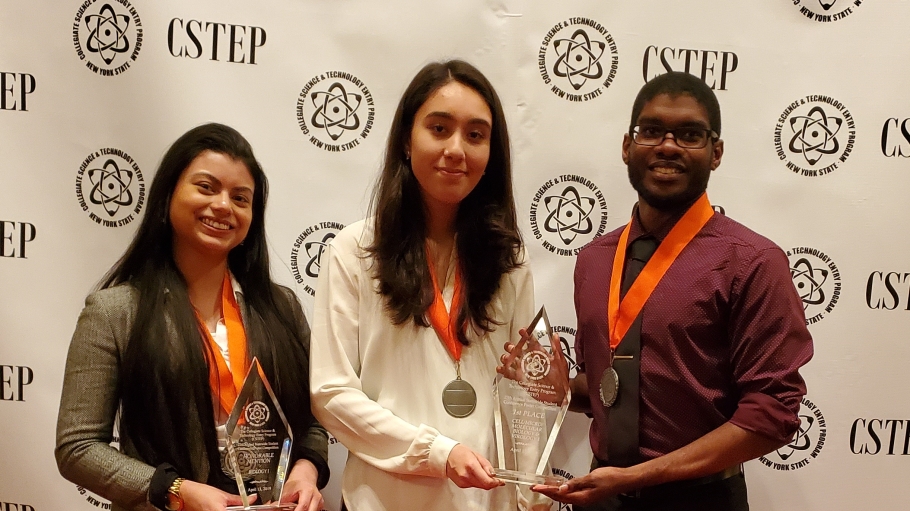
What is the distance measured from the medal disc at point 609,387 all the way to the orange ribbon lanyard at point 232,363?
93cm

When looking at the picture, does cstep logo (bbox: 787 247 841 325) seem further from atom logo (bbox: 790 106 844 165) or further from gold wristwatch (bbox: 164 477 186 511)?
gold wristwatch (bbox: 164 477 186 511)

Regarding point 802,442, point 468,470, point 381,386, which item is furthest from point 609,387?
point 802,442

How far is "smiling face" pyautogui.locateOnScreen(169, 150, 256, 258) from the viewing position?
5.80 feet

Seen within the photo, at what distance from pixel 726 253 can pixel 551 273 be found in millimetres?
795

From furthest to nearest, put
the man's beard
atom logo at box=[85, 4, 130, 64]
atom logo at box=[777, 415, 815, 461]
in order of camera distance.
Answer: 1. atom logo at box=[777, 415, 815, 461]
2. atom logo at box=[85, 4, 130, 64]
3. the man's beard

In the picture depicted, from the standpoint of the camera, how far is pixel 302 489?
1739 mm

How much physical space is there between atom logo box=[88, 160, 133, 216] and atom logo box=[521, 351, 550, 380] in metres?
1.53

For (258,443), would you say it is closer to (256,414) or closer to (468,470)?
(256,414)

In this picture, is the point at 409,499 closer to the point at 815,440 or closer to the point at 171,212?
the point at 171,212

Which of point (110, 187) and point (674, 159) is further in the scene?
point (110, 187)

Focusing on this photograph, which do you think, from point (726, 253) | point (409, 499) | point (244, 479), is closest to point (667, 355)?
point (726, 253)

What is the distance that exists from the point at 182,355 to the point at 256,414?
0.25m

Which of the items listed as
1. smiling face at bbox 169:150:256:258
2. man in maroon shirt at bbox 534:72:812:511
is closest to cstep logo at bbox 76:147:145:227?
smiling face at bbox 169:150:256:258

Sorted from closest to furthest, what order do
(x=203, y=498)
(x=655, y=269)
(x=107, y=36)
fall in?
(x=203, y=498) → (x=655, y=269) → (x=107, y=36)
